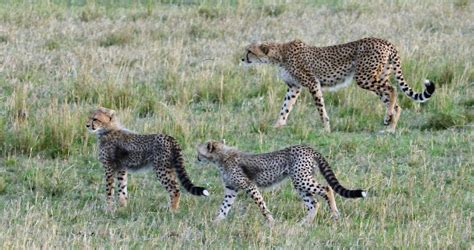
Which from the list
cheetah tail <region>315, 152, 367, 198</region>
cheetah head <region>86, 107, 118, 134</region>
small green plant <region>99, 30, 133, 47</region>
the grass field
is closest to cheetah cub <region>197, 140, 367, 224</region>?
cheetah tail <region>315, 152, 367, 198</region>

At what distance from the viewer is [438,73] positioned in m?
10.6

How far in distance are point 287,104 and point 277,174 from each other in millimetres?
2466

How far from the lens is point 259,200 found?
697 cm

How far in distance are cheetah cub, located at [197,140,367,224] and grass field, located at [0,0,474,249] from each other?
0.12m

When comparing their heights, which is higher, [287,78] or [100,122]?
[100,122]

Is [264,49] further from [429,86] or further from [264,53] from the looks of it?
[429,86]

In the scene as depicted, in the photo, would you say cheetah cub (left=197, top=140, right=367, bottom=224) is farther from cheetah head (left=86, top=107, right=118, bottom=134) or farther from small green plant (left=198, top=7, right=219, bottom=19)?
small green plant (left=198, top=7, right=219, bottom=19)

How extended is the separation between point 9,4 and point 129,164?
750 centimetres

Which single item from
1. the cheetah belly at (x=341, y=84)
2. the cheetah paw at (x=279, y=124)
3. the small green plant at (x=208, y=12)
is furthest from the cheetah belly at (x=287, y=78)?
the small green plant at (x=208, y=12)

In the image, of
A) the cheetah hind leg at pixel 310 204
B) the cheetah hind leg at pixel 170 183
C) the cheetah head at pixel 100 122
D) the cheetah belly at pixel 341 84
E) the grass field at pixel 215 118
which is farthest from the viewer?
the cheetah belly at pixel 341 84

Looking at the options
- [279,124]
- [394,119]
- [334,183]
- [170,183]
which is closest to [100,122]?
[170,183]

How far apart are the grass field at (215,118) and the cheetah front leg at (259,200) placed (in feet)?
0.29

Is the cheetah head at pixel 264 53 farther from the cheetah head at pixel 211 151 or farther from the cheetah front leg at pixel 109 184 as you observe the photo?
the cheetah front leg at pixel 109 184

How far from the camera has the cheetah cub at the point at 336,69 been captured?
931 cm
